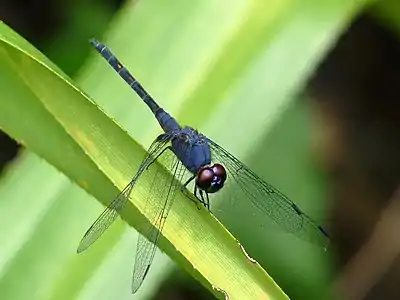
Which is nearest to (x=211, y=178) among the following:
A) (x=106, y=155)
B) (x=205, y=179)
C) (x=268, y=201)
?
(x=205, y=179)

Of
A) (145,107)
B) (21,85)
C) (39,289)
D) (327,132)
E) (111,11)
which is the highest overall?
(327,132)

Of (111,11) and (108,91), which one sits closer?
(108,91)

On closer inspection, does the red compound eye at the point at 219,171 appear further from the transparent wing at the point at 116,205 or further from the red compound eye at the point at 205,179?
the transparent wing at the point at 116,205

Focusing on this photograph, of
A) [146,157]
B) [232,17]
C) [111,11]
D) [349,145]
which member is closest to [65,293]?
[146,157]

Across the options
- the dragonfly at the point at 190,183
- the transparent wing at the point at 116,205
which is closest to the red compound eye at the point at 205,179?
the dragonfly at the point at 190,183

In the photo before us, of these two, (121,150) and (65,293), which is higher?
(121,150)

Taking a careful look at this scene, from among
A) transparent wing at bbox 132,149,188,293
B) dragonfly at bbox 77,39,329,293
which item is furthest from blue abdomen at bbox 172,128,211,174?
transparent wing at bbox 132,149,188,293

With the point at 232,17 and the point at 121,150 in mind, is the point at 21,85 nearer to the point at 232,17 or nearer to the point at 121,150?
the point at 121,150

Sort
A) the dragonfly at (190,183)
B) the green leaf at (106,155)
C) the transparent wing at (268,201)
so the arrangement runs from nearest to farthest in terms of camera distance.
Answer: the green leaf at (106,155)
the dragonfly at (190,183)
the transparent wing at (268,201)
